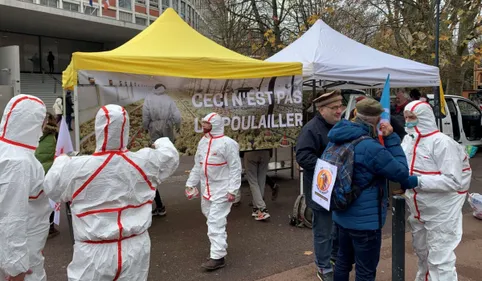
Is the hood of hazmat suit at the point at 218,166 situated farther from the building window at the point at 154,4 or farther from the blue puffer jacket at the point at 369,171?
the building window at the point at 154,4

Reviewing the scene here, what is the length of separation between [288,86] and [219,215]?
2816mm

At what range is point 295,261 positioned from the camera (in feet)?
15.5

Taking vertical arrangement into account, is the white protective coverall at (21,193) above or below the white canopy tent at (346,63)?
below

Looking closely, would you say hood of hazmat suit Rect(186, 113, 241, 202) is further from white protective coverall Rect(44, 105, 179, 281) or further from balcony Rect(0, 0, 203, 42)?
balcony Rect(0, 0, 203, 42)

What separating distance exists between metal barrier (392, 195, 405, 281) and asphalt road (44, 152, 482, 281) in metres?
1.68

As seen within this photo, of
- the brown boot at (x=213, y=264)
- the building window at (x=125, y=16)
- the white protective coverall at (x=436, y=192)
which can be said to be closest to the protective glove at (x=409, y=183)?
the white protective coverall at (x=436, y=192)

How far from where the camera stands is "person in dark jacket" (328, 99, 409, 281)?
2.81 m

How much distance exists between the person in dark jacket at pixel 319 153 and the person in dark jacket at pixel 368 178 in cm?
87

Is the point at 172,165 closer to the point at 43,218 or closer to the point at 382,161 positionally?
the point at 43,218

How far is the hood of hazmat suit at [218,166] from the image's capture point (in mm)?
4559

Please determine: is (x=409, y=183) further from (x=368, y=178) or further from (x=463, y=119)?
(x=463, y=119)

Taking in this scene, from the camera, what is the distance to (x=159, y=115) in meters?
5.67

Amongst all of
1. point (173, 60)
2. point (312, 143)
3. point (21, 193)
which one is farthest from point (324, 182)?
point (173, 60)

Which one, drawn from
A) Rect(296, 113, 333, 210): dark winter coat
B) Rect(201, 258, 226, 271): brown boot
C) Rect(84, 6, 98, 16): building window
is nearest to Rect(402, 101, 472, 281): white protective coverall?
Rect(296, 113, 333, 210): dark winter coat
